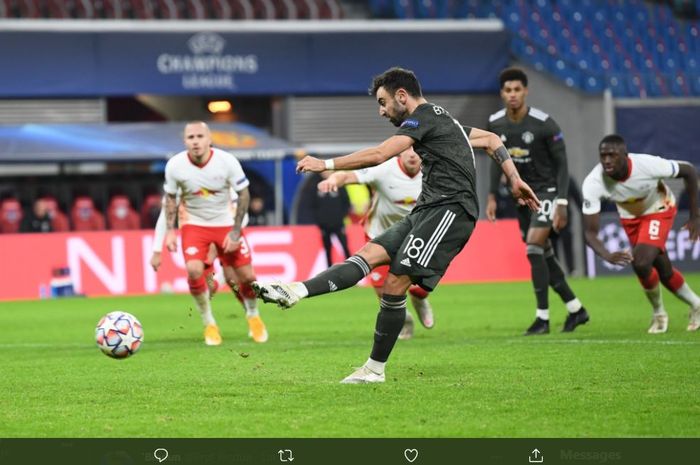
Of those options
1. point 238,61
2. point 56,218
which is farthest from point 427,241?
point 238,61

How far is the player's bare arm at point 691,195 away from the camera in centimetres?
1247

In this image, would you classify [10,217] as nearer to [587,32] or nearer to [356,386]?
[587,32]

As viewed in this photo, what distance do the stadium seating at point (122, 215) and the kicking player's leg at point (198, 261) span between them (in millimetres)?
14361

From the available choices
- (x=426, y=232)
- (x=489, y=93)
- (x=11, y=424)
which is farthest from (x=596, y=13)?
(x=11, y=424)

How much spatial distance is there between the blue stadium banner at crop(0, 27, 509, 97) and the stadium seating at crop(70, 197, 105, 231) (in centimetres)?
333

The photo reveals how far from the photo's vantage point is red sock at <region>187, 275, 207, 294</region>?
13.1 meters

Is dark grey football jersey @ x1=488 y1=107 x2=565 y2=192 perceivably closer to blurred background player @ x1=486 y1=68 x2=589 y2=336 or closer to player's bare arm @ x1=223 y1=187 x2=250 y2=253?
blurred background player @ x1=486 y1=68 x2=589 y2=336

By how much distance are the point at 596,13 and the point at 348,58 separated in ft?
20.5

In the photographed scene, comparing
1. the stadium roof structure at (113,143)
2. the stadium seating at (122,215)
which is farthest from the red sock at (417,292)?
the stadium seating at (122,215)

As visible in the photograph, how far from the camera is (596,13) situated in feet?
106

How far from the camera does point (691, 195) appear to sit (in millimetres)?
12594

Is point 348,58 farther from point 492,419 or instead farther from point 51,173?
point 492,419

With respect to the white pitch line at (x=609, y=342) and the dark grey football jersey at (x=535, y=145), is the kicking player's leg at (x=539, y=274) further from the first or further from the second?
the white pitch line at (x=609, y=342)
